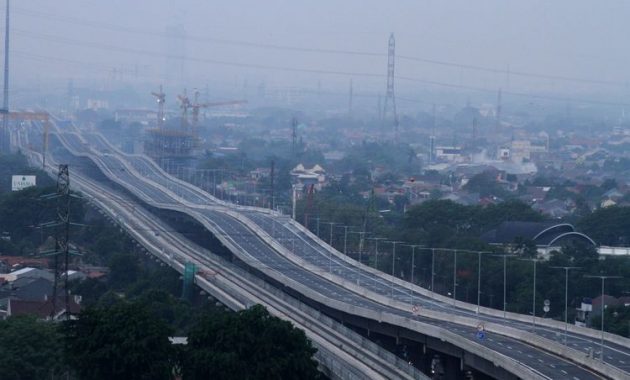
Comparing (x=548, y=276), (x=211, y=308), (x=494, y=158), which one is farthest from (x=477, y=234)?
(x=494, y=158)

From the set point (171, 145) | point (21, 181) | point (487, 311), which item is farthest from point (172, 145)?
point (487, 311)

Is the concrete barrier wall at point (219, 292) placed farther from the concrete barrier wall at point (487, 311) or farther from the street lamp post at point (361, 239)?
the street lamp post at point (361, 239)

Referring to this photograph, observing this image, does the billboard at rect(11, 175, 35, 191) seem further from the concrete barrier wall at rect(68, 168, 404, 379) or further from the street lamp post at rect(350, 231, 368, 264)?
the street lamp post at rect(350, 231, 368, 264)

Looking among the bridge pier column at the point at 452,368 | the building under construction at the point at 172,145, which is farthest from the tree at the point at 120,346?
the building under construction at the point at 172,145

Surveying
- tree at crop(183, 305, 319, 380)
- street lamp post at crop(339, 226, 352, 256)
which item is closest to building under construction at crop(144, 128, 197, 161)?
street lamp post at crop(339, 226, 352, 256)

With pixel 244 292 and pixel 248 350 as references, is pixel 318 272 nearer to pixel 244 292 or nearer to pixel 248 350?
pixel 244 292
